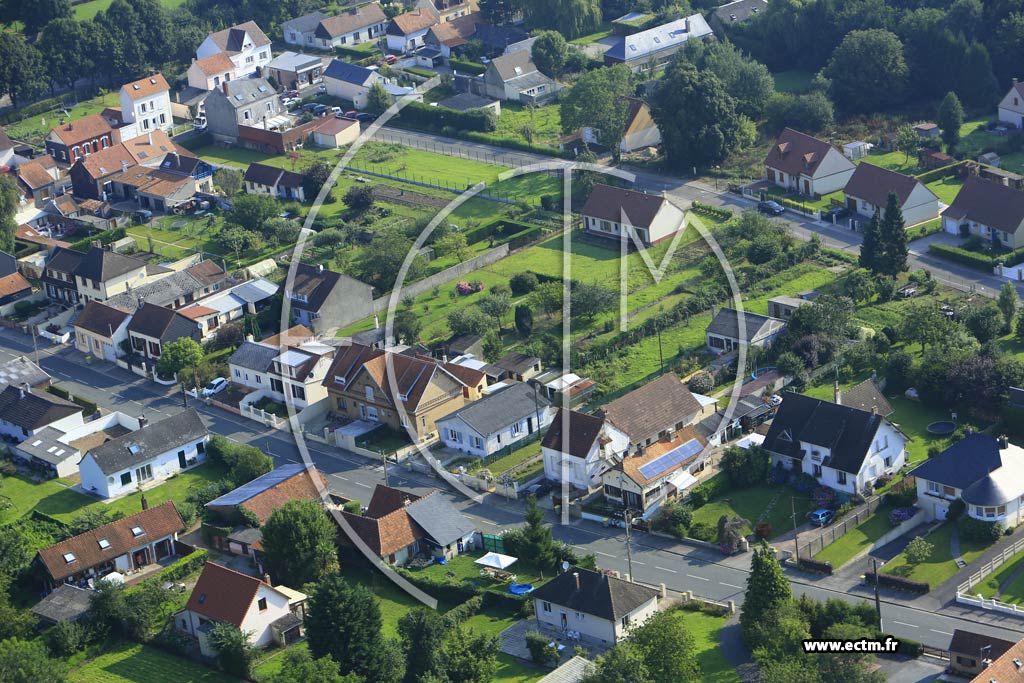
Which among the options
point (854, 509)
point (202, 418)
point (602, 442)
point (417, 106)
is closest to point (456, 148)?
point (417, 106)

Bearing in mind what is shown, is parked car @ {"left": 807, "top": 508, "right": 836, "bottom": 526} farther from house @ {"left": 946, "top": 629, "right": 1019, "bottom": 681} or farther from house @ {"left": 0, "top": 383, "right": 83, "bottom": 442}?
house @ {"left": 0, "top": 383, "right": 83, "bottom": 442}

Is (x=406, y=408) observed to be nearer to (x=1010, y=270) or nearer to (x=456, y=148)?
(x=1010, y=270)

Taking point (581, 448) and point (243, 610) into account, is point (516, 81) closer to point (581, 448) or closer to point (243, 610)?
point (581, 448)

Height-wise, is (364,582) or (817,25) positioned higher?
(817,25)

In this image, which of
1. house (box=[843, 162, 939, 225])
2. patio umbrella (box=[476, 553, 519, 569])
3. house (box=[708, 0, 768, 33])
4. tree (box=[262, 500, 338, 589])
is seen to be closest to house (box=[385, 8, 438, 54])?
house (box=[708, 0, 768, 33])

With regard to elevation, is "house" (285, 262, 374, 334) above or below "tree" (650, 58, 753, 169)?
below
